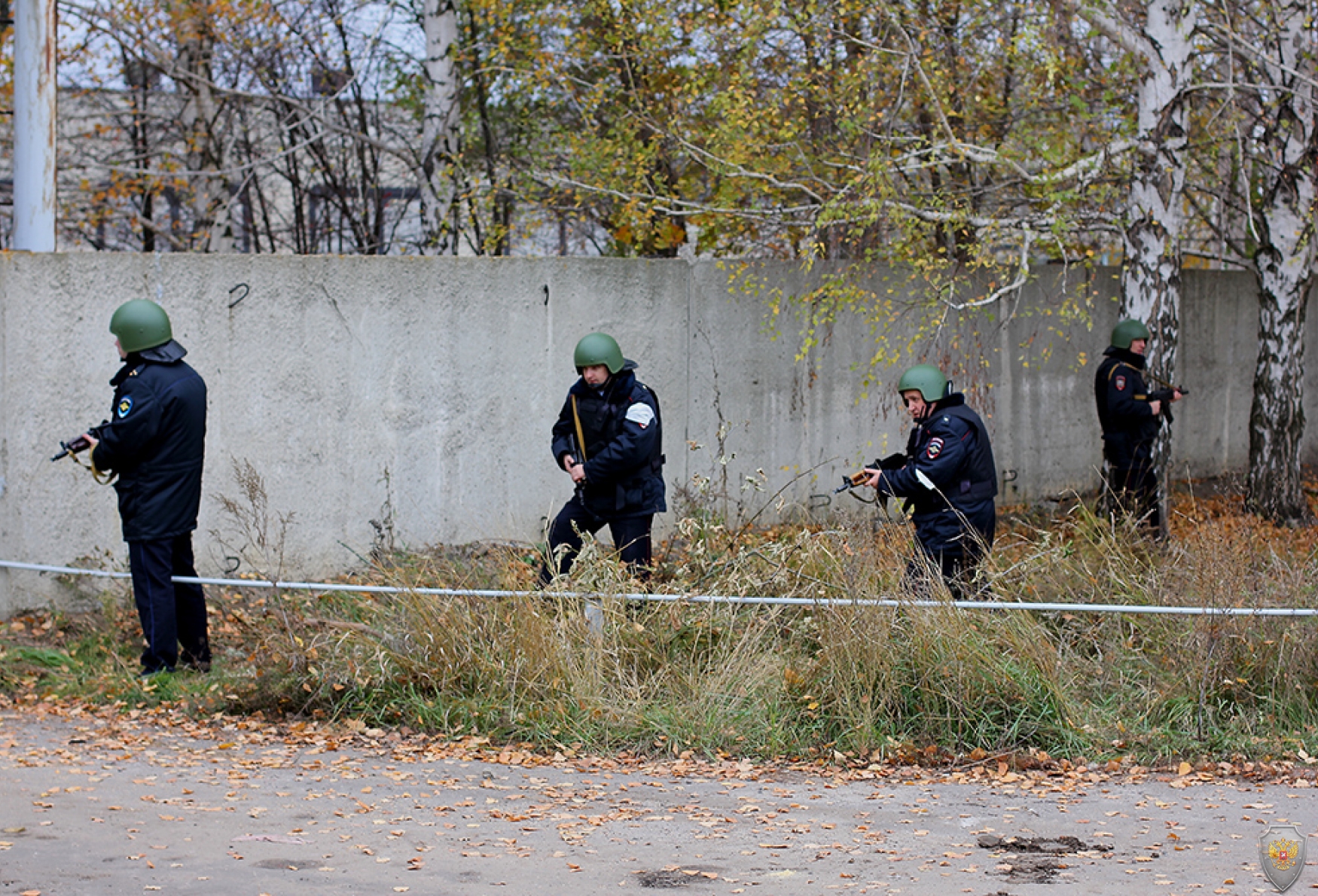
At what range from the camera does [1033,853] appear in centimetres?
464

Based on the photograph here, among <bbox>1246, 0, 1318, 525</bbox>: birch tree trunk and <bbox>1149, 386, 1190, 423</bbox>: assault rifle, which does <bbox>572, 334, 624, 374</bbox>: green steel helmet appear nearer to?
<bbox>1149, 386, 1190, 423</bbox>: assault rifle

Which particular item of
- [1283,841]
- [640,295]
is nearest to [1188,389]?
[640,295]

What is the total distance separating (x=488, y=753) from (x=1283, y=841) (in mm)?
2981

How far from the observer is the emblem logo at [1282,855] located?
13.9ft

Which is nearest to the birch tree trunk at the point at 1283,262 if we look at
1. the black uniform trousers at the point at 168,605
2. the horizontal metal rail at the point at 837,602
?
the horizontal metal rail at the point at 837,602

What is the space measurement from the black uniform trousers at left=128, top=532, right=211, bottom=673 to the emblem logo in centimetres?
492

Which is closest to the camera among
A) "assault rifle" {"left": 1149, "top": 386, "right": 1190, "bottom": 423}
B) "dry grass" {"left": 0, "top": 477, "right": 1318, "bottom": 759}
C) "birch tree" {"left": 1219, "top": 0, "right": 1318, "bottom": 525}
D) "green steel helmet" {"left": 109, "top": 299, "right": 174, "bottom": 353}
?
"dry grass" {"left": 0, "top": 477, "right": 1318, "bottom": 759}

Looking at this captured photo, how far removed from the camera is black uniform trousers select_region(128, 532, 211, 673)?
22.9 ft

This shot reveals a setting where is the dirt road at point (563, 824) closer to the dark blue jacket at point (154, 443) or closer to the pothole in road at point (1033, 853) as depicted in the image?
the pothole in road at point (1033, 853)

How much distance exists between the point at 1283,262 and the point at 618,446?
6.41m

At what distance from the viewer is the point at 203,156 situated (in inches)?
632

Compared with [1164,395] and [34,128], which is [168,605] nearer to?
[34,128]

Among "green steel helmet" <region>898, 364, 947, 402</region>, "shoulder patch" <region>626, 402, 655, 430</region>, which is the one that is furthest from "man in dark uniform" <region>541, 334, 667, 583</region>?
"green steel helmet" <region>898, 364, 947, 402</region>

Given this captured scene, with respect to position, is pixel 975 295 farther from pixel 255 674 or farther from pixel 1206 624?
pixel 255 674
